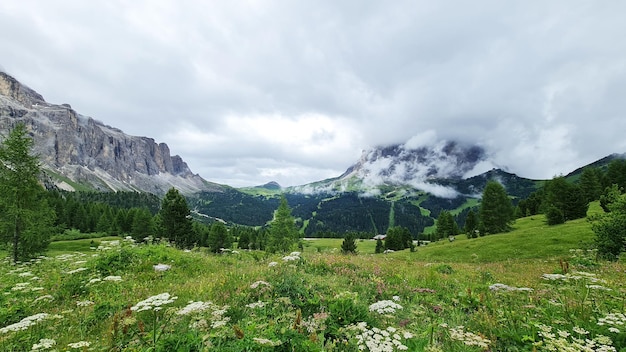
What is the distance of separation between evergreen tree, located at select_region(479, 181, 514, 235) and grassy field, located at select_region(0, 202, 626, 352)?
2217 inches

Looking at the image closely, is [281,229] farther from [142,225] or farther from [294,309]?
[294,309]

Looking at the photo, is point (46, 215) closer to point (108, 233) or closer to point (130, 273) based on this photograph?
point (130, 273)

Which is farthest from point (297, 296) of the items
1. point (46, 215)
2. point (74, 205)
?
point (74, 205)

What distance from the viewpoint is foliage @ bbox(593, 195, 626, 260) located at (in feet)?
63.6

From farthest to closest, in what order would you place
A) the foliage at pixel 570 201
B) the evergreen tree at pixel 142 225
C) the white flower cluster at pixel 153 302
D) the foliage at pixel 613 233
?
the evergreen tree at pixel 142 225, the foliage at pixel 570 201, the foliage at pixel 613 233, the white flower cluster at pixel 153 302

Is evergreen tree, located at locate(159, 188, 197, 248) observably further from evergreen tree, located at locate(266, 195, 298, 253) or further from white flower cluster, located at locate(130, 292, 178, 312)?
white flower cluster, located at locate(130, 292, 178, 312)

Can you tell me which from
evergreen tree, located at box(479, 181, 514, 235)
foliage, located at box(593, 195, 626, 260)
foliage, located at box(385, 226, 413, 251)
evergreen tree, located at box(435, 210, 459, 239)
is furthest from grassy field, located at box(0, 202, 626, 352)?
evergreen tree, located at box(435, 210, 459, 239)

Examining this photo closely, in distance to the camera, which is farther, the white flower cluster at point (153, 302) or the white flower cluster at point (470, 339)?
the white flower cluster at point (153, 302)

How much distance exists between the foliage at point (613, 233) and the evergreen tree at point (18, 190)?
45143 millimetres

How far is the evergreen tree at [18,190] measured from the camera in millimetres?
23672

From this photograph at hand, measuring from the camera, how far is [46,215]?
1078 inches

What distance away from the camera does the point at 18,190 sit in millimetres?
23953

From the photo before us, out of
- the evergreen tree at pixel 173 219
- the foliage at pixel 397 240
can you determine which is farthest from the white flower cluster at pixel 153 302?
the foliage at pixel 397 240

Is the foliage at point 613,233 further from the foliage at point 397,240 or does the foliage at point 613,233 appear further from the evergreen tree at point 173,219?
the foliage at point 397,240
